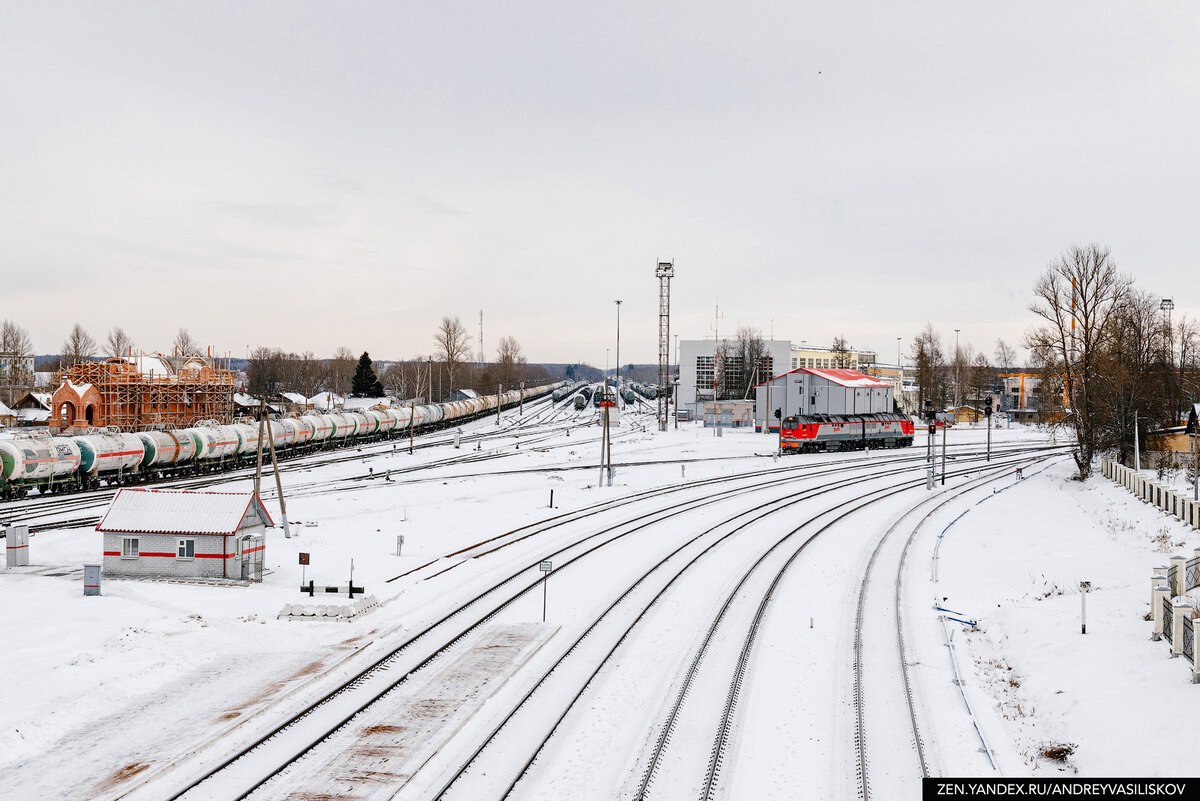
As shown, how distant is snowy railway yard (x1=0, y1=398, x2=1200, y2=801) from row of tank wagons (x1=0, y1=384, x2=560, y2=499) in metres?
8.89

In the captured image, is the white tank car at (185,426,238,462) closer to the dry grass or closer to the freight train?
the freight train

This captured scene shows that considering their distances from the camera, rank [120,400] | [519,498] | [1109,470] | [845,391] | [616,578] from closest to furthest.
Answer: [616,578]
[519,498]
[1109,470]
[120,400]
[845,391]

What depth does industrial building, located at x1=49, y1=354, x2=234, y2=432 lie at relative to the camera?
245 ft

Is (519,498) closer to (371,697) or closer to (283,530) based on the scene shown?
(283,530)

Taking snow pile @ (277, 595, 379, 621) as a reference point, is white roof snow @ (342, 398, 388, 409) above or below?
above

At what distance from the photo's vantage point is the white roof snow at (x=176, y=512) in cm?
2697

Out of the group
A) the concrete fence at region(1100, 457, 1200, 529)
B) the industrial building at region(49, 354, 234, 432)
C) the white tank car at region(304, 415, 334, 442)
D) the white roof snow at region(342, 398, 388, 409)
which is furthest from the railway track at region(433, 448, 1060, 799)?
the white roof snow at region(342, 398, 388, 409)

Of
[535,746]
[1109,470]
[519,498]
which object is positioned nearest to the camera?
[535,746]

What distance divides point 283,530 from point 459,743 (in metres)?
23.7

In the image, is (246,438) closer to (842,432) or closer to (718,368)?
(842,432)

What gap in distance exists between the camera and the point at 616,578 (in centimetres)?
2786

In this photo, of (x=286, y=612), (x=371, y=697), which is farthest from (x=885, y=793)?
(x=286, y=612)

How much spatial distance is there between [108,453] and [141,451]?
2310 millimetres

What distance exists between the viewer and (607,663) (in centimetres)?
1952
